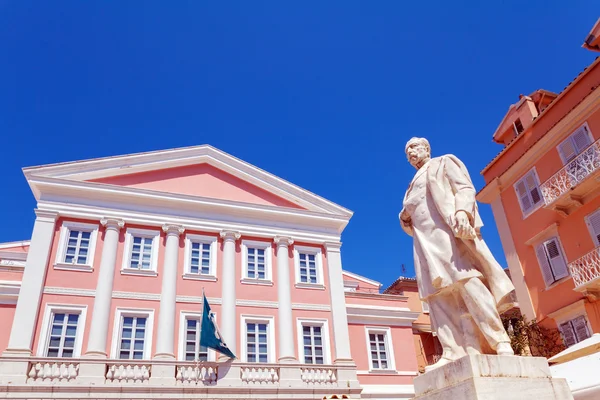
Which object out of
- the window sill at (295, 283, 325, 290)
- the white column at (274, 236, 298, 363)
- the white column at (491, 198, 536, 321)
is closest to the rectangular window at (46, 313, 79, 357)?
the white column at (274, 236, 298, 363)

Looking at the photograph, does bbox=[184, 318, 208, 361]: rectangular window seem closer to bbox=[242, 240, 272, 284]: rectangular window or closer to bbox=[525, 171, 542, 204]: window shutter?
bbox=[242, 240, 272, 284]: rectangular window

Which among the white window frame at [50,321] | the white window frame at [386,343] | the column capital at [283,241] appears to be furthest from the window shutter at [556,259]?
the white window frame at [50,321]

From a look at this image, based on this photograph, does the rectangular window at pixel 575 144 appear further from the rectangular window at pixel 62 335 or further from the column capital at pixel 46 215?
the column capital at pixel 46 215

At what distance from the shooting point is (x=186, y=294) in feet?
67.3

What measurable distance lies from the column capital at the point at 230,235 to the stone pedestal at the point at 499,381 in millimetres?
18672

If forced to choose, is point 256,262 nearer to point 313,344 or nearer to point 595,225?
point 313,344

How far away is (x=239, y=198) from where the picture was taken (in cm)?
2356

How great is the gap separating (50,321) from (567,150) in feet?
65.8

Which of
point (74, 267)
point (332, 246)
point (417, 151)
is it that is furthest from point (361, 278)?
point (417, 151)

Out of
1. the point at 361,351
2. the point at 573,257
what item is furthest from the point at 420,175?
the point at 361,351

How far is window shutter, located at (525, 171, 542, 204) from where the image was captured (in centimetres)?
1977

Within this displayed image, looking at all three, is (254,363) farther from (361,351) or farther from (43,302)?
(43,302)

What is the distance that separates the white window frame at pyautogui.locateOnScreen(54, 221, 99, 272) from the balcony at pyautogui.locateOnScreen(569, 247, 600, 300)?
17.7 meters

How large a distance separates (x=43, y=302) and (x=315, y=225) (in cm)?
1206
